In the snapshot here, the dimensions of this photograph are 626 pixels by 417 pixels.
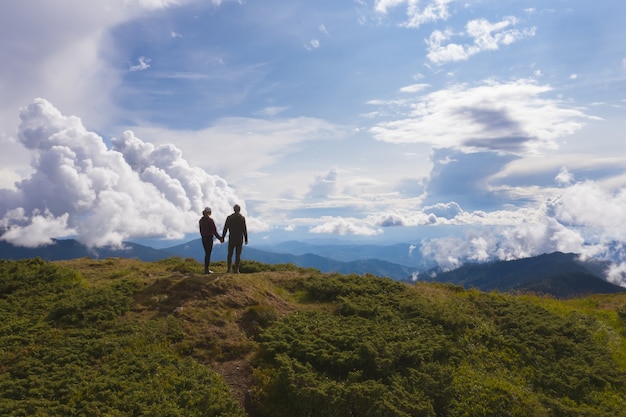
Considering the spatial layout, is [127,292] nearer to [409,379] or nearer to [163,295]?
[163,295]

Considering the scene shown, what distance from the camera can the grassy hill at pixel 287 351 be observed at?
10.8 meters

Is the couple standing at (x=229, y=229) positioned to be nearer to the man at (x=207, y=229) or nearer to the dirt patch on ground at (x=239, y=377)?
the man at (x=207, y=229)

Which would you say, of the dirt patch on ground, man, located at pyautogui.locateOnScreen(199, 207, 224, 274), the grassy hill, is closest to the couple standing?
man, located at pyautogui.locateOnScreen(199, 207, 224, 274)

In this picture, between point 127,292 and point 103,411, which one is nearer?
point 103,411

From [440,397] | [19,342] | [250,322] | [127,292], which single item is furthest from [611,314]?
[19,342]

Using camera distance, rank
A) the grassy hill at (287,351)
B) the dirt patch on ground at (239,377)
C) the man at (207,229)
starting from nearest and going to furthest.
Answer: the grassy hill at (287,351)
the dirt patch on ground at (239,377)
the man at (207,229)

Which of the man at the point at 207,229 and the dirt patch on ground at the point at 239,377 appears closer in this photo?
the dirt patch on ground at the point at 239,377

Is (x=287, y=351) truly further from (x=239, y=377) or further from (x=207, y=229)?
(x=207, y=229)

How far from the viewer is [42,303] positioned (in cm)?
1662

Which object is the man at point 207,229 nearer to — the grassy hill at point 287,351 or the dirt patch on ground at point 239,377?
the grassy hill at point 287,351

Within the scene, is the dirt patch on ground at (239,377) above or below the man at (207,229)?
below

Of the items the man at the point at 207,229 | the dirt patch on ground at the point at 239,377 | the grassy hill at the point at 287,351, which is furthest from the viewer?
the man at the point at 207,229

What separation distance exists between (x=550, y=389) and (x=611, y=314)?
1147 centimetres

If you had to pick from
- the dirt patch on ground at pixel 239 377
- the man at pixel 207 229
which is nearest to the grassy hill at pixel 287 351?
the dirt patch on ground at pixel 239 377
